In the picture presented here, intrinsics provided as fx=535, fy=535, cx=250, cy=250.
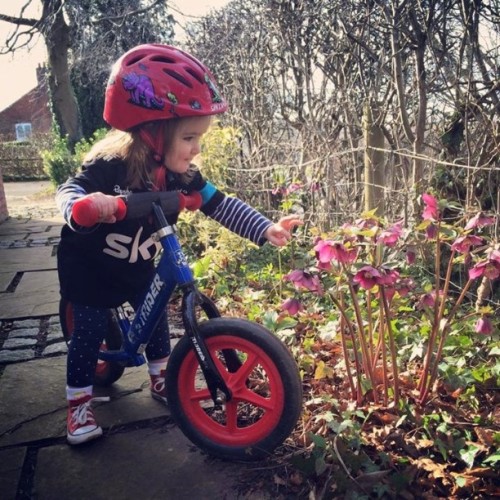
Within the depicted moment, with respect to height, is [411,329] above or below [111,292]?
below

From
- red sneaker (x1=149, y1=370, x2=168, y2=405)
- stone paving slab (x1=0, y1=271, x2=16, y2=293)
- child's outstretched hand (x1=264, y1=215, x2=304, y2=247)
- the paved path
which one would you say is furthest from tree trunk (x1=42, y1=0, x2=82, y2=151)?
child's outstretched hand (x1=264, y1=215, x2=304, y2=247)

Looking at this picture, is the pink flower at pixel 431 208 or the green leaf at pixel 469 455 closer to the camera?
the green leaf at pixel 469 455

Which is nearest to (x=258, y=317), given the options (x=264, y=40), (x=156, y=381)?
(x=156, y=381)

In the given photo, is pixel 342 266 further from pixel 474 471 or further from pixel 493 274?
pixel 474 471

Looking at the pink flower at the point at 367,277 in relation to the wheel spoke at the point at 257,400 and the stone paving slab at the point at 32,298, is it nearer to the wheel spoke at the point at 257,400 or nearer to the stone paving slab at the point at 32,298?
the wheel spoke at the point at 257,400

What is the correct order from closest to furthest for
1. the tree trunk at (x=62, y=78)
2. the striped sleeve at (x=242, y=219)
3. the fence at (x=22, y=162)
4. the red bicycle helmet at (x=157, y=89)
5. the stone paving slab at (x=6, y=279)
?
the red bicycle helmet at (x=157, y=89), the striped sleeve at (x=242, y=219), the stone paving slab at (x=6, y=279), the tree trunk at (x=62, y=78), the fence at (x=22, y=162)

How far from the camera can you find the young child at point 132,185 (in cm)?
203

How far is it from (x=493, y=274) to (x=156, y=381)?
5.18 feet

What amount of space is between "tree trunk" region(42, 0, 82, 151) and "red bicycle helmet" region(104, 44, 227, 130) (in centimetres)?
1441

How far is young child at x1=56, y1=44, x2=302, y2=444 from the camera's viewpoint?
79.9 inches

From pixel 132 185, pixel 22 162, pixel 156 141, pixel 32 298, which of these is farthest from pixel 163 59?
pixel 22 162

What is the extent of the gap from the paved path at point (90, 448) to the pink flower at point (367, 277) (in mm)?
801

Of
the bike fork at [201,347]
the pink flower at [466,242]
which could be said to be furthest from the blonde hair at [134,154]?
the pink flower at [466,242]

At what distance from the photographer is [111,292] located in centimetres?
227
